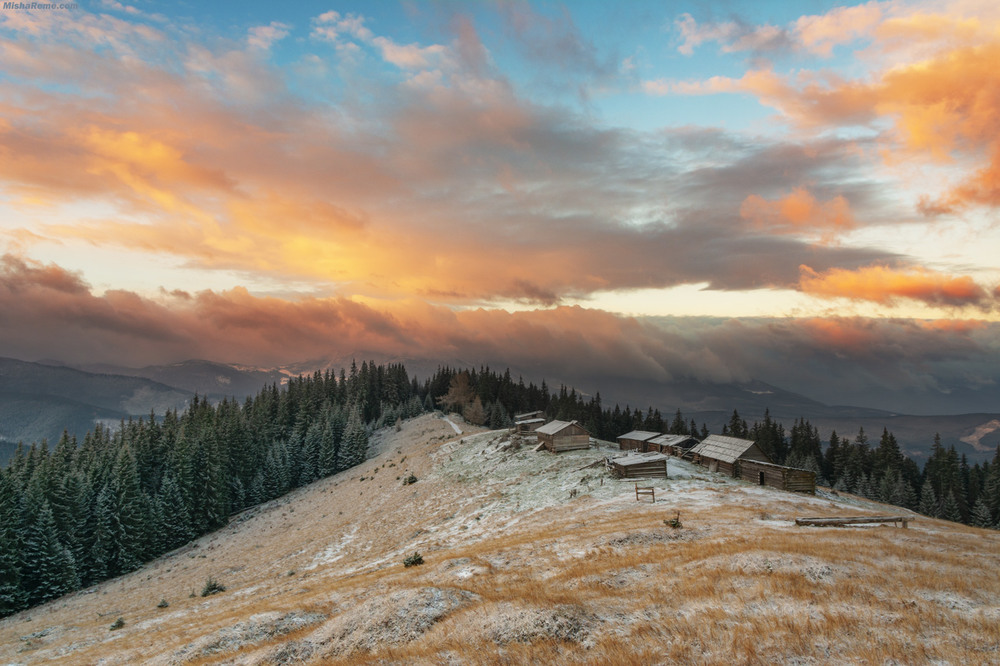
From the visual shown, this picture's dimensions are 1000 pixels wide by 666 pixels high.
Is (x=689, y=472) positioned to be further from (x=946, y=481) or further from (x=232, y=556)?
(x=946, y=481)

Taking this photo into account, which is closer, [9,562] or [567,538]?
[567,538]

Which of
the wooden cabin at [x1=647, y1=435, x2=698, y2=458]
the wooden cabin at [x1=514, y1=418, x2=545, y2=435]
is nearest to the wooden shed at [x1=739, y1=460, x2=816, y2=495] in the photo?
the wooden cabin at [x1=647, y1=435, x2=698, y2=458]

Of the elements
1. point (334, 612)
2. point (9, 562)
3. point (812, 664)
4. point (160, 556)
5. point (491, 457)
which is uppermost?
point (812, 664)

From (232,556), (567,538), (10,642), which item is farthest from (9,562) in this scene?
(567,538)

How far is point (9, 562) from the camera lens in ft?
167

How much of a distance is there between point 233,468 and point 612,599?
A: 96.3 metres

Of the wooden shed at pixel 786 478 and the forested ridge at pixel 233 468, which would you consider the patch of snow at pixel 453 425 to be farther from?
the wooden shed at pixel 786 478

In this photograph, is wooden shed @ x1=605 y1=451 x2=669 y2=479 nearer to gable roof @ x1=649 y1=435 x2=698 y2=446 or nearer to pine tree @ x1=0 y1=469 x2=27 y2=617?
gable roof @ x1=649 y1=435 x2=698 y2=446

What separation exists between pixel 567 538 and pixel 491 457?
42.5m

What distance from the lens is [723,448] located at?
54562mm

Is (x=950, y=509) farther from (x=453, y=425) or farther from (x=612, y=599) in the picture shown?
(x=612, y=599)

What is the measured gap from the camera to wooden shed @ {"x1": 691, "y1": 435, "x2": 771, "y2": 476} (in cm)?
5031

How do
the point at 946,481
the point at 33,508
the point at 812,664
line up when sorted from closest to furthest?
the point at 812,664 < the point at 33,508 < the point at 946,481

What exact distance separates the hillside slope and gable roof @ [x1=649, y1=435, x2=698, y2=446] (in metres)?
24.3
